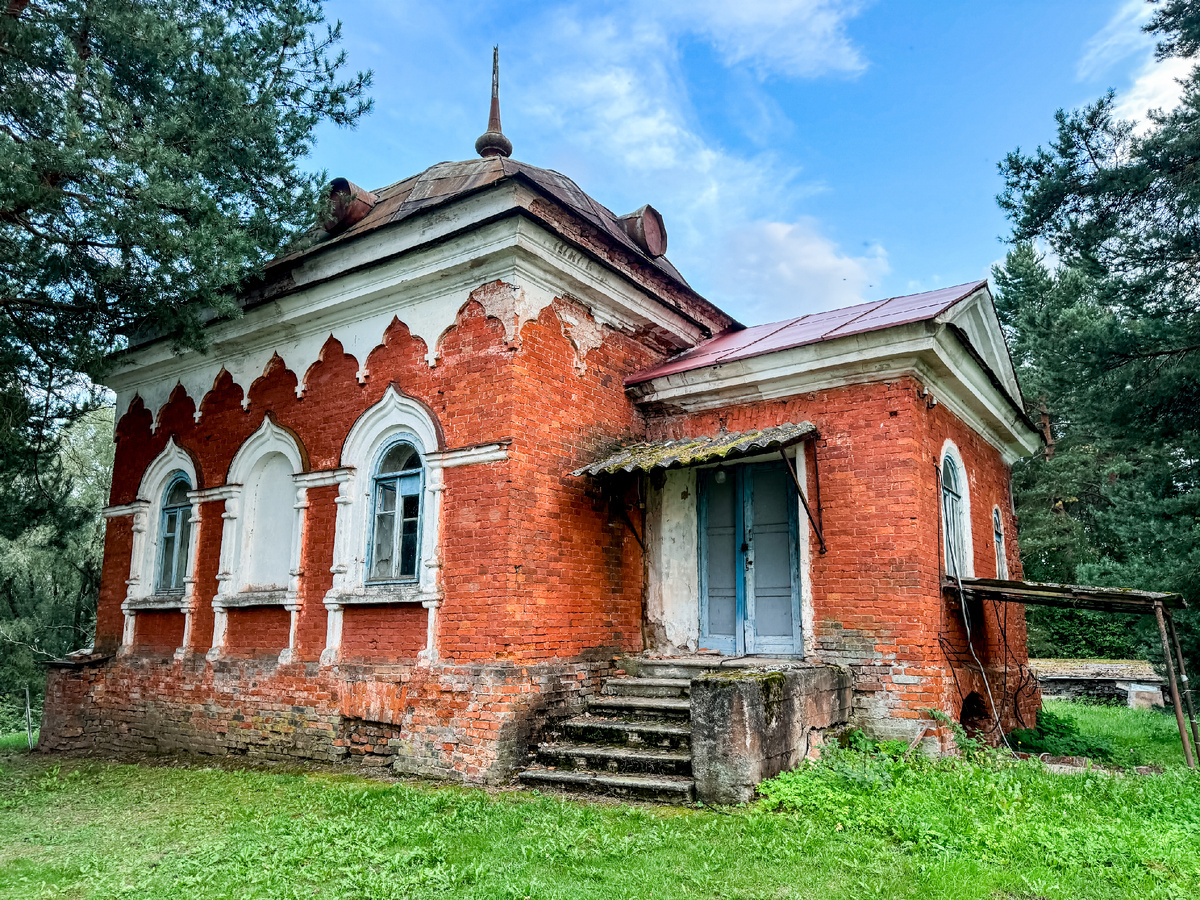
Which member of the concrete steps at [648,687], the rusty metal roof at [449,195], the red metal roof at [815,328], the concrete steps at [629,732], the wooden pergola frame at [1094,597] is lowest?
→ the concrete steps at [629,732]

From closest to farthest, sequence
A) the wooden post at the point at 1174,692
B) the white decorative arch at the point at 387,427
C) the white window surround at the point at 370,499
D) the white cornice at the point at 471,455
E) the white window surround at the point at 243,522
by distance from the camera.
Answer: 1. the wooden post at the point at 1174,692
2. the white cornice at the point at 471,455
3. the white window surround at the point at 370,499
4. the white decorative arch at the point at 387,427
5. the white window surround at the point at 243,522

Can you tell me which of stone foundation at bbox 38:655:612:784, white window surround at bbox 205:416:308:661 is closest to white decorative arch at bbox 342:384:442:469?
white window surround at bbox 205:416:308:661

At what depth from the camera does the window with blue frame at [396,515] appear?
8.33m

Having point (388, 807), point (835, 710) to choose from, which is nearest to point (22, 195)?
point (388, 807)

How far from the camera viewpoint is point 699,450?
24.9 feet

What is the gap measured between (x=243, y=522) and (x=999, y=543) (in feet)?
31.5

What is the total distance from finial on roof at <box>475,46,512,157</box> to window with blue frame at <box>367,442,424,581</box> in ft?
14.3

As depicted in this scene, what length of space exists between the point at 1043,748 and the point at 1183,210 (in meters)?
7.43

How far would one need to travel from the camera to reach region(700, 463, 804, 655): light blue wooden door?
8.34 m

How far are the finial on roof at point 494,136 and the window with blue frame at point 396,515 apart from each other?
4.37m

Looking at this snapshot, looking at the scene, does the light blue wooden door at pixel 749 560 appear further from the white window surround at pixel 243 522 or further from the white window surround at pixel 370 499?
the white window surround at pixel 243 522

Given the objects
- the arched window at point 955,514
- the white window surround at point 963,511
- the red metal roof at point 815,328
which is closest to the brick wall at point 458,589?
the red metal roof at point 815,328

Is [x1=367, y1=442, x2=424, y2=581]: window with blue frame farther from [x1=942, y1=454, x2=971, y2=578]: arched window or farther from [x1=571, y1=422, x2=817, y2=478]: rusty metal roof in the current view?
[x1=942, y1=454, x2=971, y2=578]: arched window

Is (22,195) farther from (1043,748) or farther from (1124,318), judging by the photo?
(1124,318)
